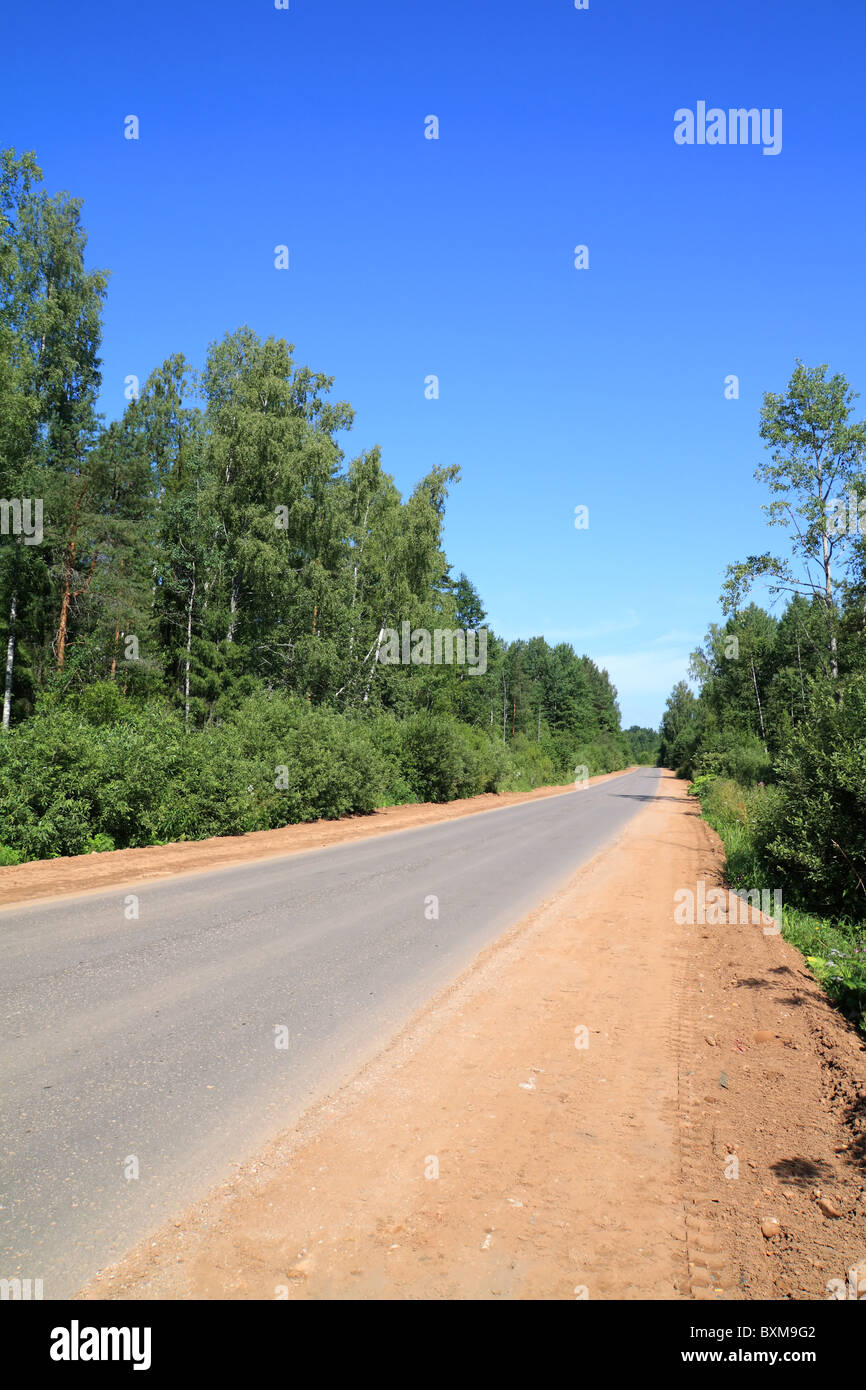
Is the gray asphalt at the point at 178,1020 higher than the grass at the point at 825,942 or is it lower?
higher

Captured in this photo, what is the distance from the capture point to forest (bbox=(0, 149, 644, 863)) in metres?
17.2

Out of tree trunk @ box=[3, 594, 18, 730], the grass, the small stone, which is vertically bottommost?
the grass

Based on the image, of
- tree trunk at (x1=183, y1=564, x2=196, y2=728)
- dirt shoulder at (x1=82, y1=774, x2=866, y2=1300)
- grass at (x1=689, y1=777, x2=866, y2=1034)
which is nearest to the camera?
dirt shoulder at (x1=82, y1=774, x2=866, y2=1300)

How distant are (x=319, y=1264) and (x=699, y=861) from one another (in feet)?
45.8

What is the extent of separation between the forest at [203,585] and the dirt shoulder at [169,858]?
2.28 ft

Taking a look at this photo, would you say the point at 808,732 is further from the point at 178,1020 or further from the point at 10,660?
the point at 10,660

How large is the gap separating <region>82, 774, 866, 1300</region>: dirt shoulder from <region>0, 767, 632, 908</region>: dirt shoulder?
654 cm

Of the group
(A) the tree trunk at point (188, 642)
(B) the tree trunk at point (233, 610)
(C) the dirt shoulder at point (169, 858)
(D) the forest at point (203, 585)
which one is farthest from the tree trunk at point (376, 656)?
(C) the dirt shoulder at point (169, 858)

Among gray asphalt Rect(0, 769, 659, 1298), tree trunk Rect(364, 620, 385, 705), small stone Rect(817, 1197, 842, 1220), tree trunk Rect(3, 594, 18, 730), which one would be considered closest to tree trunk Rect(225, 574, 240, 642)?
tree trunk Rect(364, 620, 385, 705)

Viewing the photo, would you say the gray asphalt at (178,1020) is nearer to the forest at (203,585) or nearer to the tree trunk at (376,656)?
the forest at (203,585)

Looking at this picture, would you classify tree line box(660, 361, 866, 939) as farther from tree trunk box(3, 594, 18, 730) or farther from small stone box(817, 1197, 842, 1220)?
tree trunk box(3, 594, 18, 730)

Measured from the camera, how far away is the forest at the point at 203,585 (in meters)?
17.2
